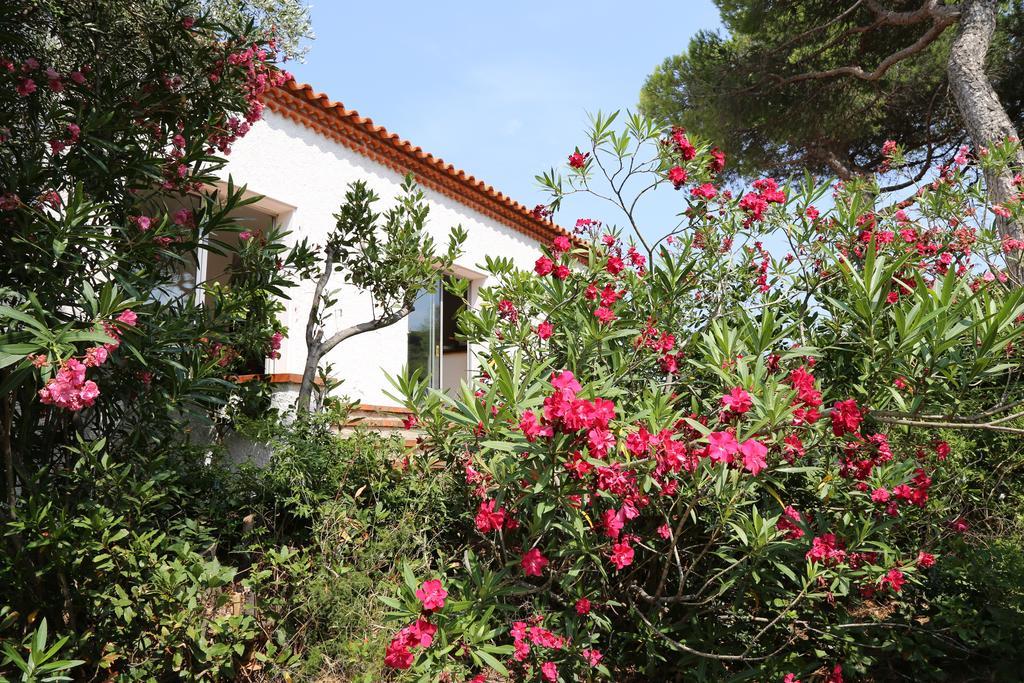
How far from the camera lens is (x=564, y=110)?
146 inches

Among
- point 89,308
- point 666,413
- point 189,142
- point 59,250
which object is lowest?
point 666,413

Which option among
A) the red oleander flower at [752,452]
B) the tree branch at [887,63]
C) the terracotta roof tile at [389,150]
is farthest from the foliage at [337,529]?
the tree branch at [887,63]

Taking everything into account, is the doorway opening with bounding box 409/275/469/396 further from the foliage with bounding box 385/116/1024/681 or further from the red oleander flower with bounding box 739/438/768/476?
the red oleander flower with bounding box 739/438/768/476

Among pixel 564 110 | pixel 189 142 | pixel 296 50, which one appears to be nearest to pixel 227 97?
pixel 189 142

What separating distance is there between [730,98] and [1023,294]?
33.6 ft

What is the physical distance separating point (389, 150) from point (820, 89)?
312 inches

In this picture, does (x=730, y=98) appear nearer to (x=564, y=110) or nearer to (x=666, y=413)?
(x=564, y=110)

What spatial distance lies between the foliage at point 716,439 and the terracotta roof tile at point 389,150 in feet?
4.50

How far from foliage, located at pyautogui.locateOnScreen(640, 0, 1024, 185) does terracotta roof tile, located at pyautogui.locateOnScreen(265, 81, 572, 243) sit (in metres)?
4.81

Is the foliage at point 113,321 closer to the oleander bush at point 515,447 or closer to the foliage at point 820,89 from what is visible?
the oleander bush at point 515,447

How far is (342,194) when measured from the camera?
21.6 feet

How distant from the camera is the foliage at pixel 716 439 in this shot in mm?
2367

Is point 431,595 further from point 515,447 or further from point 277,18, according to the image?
point 277,18

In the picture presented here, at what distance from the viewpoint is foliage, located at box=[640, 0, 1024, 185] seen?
34.4 ft
